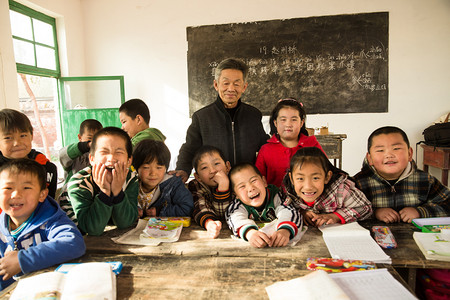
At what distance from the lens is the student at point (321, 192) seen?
1.48m

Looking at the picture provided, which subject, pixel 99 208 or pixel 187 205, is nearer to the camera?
pixel 99 208

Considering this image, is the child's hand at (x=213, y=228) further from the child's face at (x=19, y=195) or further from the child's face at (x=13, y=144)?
the child's face at (x=13, y=144)

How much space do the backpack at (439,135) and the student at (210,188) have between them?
10.9 ft

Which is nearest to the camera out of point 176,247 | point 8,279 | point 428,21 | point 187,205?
point 8,279

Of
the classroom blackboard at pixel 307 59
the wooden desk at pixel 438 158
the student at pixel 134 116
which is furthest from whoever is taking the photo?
the classroom blackboard at pixel 307 59

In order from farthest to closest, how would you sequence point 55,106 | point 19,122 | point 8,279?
point 55,106, point 19,122, point 8,279

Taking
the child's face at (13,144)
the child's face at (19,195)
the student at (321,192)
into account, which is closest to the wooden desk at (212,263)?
the student at (321,192)

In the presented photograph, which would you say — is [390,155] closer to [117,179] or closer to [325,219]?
[325,219]

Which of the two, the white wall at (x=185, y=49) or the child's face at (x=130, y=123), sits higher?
the white wall at (x=185, y=49)

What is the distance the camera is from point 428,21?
431cm

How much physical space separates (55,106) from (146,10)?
2.20 meters

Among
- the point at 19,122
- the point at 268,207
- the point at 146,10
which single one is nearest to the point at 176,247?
the point at 268,207

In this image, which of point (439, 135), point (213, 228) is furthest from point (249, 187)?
point (439, 135)

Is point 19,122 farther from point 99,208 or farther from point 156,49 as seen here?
point 156,49
